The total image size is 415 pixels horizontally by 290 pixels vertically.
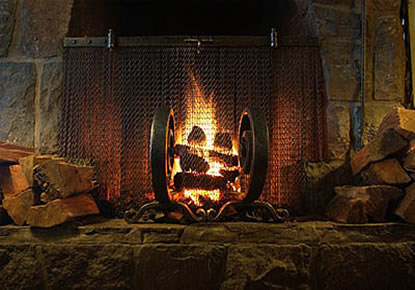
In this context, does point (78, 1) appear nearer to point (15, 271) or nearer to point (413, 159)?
point (15, 271)

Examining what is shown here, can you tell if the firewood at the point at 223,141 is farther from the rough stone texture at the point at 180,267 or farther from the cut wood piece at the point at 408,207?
the cut wood piece at the point at 408,207

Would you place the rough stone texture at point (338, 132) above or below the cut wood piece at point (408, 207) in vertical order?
above

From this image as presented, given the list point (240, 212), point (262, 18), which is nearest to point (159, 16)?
point (262, 18)

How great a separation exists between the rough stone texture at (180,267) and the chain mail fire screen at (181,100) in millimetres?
466

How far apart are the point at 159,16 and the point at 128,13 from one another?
0.87ft

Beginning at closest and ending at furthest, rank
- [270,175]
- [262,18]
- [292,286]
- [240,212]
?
[292,286] < [240,212] < [270,175] < [262,18]

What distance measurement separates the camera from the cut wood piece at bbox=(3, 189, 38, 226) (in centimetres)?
148

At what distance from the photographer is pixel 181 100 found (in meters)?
1.89

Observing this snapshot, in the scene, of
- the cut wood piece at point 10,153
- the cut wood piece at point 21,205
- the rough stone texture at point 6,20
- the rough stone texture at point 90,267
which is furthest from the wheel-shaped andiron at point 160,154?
the rough stone texture at point 6,20

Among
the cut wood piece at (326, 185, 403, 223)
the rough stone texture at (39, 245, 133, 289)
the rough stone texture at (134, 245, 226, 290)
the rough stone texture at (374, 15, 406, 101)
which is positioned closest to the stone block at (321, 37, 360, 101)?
the rough stone texture at (374, 15, 406, 101)

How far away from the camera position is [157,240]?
1429 mm

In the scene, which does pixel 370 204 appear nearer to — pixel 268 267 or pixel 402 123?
pixel 402 123

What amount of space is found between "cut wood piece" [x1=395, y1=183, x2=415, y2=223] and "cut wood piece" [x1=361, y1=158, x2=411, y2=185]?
5cm

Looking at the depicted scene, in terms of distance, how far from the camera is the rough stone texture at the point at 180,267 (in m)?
1.40
